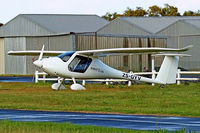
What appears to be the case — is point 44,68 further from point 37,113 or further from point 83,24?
point 83,24

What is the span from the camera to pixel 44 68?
115 feet

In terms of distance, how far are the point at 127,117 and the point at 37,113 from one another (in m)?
3.46

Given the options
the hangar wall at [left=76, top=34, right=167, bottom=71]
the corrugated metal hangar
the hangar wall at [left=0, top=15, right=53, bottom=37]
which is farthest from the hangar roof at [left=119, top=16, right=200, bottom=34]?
the hangar wall at [left=76, top=34, right=167, bottom=71]

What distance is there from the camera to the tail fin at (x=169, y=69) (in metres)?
35.4

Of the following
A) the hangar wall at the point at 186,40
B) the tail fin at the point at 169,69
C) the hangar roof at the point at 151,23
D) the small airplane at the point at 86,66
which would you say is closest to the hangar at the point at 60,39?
the hangar wall at the point at 186,40

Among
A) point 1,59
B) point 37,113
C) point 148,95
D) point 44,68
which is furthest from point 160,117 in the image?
point 1,59

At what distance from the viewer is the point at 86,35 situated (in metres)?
57.7

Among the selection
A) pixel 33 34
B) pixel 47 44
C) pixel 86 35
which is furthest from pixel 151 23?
pixel 86 35

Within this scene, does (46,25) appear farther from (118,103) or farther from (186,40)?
(118,103)

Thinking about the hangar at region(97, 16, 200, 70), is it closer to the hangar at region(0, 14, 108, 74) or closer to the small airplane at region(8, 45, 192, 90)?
the hangar at region(0, 14, 108, 74)

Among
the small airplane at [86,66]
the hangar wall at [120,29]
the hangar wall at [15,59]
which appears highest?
the hangar wall at [120,29]

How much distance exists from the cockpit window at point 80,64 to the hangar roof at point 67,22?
110ft

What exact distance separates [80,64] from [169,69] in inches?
195

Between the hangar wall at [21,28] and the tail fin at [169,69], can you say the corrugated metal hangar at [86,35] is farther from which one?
the tail fin at [169,69]
